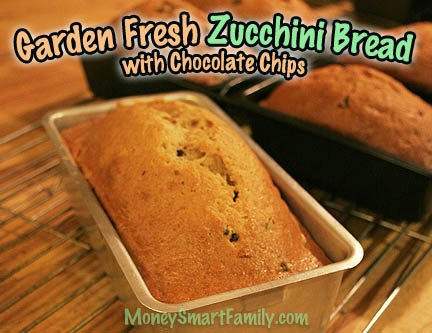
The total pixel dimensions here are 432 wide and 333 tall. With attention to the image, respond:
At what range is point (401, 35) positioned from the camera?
1249mm

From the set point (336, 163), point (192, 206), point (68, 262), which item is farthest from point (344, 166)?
point (68, 262)

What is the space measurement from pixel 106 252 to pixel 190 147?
217 millimetres

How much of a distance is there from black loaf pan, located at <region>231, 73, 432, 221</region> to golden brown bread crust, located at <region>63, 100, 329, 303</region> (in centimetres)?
18

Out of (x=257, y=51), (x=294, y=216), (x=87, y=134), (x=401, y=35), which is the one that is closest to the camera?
(x=294, y=216)

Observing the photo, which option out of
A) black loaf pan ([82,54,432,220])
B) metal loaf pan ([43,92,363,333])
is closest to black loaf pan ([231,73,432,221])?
black loaf pan ([82,54,432,220])

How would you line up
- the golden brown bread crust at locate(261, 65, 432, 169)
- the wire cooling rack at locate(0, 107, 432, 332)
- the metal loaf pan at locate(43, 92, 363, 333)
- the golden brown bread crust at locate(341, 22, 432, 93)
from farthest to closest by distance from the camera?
1. the golden brown bread crust at locate(341, 22, 432, 93)
2. the golden brown bread crust at locate(261, 65, 432, 169)
3. the wire cooling rack at locate(0, 107, 432, 332)
4. the metal loaf pan at locate(43, 92, 363, 333)

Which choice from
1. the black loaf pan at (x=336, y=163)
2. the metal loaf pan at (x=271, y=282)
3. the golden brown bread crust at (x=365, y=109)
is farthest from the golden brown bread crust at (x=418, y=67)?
the metal loaf pan at (x=271, y=282)

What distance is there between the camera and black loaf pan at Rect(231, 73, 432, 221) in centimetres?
88

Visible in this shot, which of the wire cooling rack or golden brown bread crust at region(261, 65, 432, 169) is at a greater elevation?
golden brown bread crust at region(261, 65, 432, 169)

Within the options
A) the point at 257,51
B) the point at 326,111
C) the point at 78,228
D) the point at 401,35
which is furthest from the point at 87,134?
the point at 401,35

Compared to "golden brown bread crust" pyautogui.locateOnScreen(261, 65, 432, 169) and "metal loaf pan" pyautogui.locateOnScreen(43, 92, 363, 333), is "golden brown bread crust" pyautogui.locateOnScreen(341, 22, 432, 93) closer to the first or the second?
"golden brown bread crust" pyautogui.locateOnScreen(261, 65, 432, 169)

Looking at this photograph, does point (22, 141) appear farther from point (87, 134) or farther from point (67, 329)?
point (67, 329)

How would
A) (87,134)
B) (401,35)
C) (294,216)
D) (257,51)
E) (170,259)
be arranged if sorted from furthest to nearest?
(257,51)
(401,35)
(87,134)
(294,216)
(170,259)

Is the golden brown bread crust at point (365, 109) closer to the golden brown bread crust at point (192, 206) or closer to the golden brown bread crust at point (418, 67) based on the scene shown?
the golden brown bread crust at point (418, 67)
